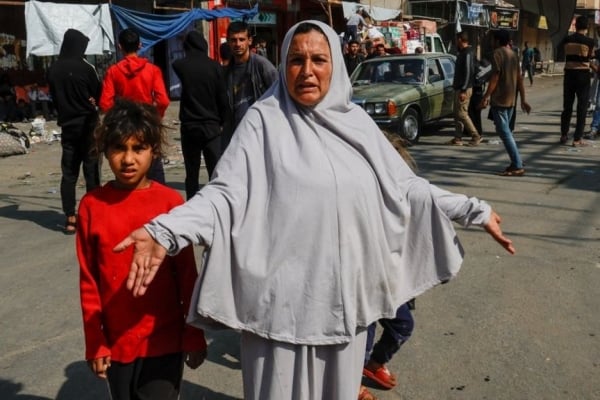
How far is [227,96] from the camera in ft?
18.0

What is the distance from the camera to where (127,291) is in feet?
7.48

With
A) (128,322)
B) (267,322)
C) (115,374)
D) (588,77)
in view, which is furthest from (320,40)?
(588,77)

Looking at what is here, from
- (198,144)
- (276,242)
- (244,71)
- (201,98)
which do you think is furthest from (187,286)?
(198,144)

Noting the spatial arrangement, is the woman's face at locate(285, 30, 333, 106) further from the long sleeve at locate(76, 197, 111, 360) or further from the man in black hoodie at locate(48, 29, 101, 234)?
the man in black hoodie at locate(48, 29, 101, 234)

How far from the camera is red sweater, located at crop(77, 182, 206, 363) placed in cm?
228

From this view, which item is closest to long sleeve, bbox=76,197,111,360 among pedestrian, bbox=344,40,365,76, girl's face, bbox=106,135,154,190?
girl's face, bbox=106,135,154,190

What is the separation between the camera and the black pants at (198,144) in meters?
5.86

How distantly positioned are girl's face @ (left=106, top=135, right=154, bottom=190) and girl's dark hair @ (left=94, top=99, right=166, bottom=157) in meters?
0.02

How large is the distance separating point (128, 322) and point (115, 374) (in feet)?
0.68

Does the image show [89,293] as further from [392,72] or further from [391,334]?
[392,72]

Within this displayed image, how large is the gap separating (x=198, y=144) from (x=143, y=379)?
3.84 m

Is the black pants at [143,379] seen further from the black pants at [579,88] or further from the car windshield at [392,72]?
the car windshield at [392,72]

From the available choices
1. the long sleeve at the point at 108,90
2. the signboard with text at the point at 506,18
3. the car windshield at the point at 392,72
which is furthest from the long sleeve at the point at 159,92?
the signboard with text at the point at 506,18

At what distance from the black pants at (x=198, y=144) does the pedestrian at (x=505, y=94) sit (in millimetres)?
4093
